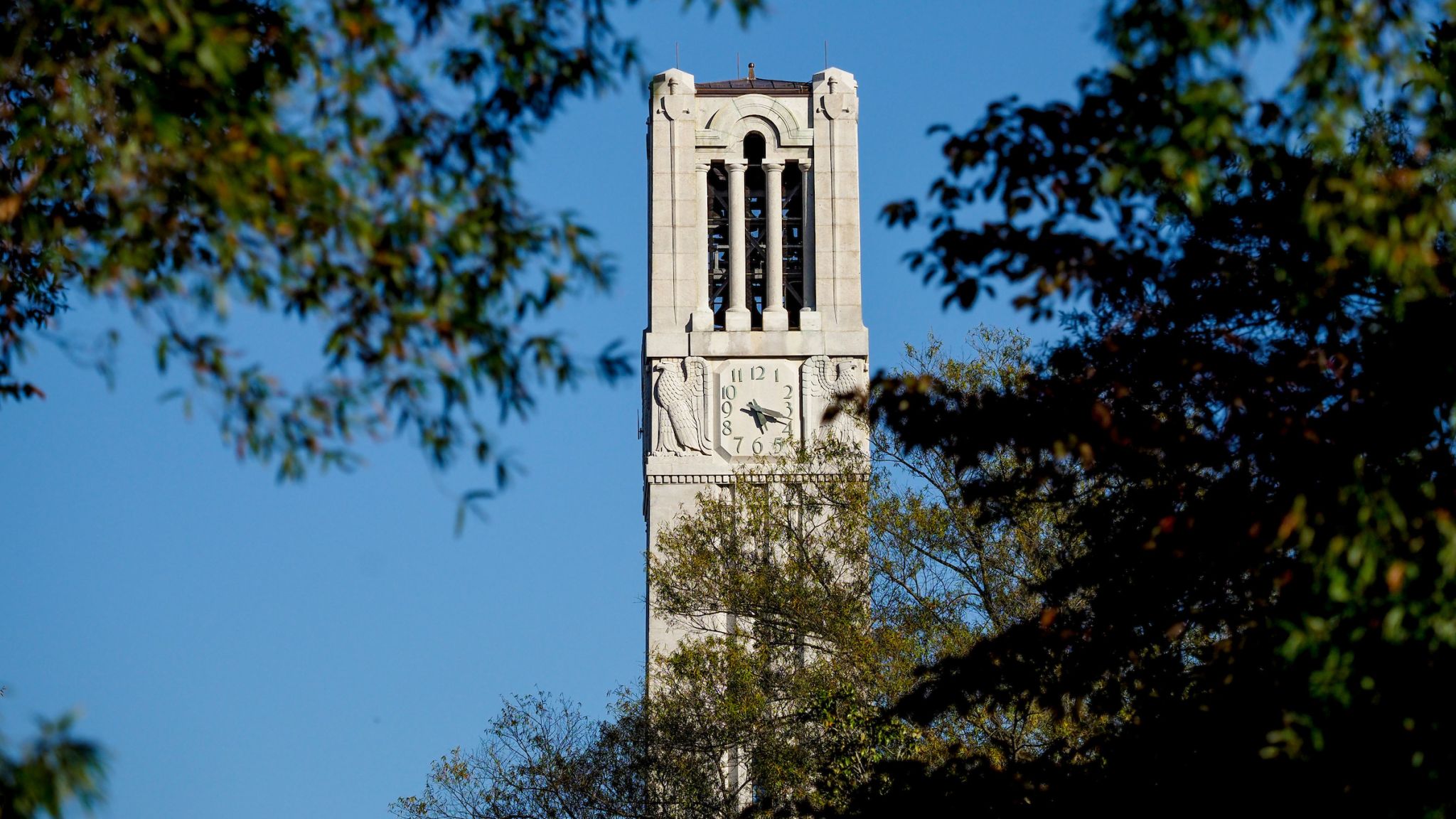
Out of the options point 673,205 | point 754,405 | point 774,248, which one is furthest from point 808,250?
point 754,405

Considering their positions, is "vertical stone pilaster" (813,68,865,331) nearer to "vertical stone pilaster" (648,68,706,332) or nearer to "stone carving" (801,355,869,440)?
"stone carving" (801,355,869,440)

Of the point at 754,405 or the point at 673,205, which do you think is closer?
the point at 754,405

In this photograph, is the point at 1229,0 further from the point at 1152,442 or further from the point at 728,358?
the point at 728,358

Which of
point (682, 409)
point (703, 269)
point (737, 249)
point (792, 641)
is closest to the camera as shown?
point (792, 641)

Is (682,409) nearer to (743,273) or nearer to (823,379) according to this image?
(823,379)

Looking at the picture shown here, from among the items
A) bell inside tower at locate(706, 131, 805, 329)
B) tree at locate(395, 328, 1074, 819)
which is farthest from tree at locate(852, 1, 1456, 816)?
bell inside tower at locate(706, 131, 805, 329)

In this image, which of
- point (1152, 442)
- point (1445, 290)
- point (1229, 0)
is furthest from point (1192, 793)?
point (1229, 0)

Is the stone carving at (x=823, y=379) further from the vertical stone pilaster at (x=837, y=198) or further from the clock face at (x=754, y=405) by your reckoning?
the vertical stone pilaster at (x=837, y=198)

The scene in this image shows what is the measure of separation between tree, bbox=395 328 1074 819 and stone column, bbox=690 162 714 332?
10.6 m

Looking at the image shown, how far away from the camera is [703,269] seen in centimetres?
4734

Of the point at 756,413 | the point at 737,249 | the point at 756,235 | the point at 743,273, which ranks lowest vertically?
the point at 756,413

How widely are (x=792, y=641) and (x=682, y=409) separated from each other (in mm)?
13241

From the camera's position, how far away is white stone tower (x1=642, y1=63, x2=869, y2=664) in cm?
4600

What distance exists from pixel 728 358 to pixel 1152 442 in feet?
116
